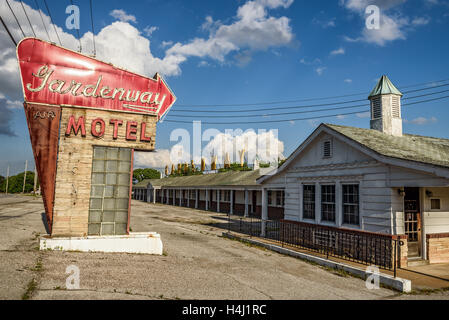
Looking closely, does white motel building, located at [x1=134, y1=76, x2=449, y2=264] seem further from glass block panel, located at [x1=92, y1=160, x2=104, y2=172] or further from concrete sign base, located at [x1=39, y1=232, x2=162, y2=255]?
glass block panel, located at [x1=92, y1=160, x2=104, y2=172]

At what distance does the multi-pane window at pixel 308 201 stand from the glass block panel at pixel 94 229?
322 inches

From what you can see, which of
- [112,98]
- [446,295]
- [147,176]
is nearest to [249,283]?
[446,295]

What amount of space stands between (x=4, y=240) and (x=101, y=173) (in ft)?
15.3

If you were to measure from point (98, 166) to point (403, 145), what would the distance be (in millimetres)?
11461

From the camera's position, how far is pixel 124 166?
37.6 ft

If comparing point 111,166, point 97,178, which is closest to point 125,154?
point 111,166

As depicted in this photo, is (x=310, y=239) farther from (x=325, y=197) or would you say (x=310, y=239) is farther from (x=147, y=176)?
(x=147, y=176)

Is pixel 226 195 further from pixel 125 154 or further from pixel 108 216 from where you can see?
pixel 108 216

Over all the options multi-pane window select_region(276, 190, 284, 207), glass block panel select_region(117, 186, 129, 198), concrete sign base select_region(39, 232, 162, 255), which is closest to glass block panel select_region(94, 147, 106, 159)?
glass block panel select_region(117, 186, 129, 198)

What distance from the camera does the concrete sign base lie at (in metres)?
10.1

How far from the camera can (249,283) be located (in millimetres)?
8008

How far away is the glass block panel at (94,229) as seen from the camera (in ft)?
35.2

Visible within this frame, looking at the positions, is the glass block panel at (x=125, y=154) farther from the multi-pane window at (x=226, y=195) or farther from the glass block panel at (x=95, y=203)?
the multi-pane window at (x=226, y=195)

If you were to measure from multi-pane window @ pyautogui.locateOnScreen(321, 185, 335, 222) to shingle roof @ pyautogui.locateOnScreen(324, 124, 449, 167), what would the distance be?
2.21 metres
